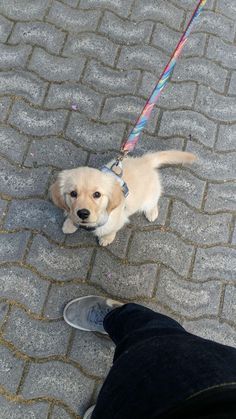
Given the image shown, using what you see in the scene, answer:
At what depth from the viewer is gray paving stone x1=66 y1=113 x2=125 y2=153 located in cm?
317

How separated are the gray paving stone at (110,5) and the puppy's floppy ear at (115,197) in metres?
1.65

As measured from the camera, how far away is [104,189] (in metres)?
2.47

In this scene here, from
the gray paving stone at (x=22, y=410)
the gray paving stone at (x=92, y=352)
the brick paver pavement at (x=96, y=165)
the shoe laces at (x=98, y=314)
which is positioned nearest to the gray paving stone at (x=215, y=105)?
the brick paver pavement at (x=96, y=165)

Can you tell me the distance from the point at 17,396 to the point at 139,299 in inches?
34.6

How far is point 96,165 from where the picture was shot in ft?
10.3

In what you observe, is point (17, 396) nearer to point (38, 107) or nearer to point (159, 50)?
point (38, 107)

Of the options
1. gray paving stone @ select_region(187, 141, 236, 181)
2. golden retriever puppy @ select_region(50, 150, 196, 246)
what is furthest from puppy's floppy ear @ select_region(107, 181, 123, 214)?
gray paving stone @ select_region(187, 141, 236, 181)

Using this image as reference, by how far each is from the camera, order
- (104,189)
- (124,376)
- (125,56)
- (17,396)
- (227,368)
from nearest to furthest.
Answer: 1. (227,368)
2. (124,376)
3. (104,189)
4. (17,396)
5. (125,56)

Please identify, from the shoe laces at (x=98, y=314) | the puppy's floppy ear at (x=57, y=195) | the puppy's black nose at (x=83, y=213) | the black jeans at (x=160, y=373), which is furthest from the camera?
the shoe laces at (x=98, y=314)

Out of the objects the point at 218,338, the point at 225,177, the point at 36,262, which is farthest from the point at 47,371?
the point at 225,177

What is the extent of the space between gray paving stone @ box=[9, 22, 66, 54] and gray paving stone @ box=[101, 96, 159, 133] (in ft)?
1.85

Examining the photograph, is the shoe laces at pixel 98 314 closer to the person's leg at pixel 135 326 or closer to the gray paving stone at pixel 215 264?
the person's leg at pixel 135 326

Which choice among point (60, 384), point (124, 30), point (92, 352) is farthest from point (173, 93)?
point (60, 384)

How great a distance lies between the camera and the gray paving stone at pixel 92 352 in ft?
9.04
